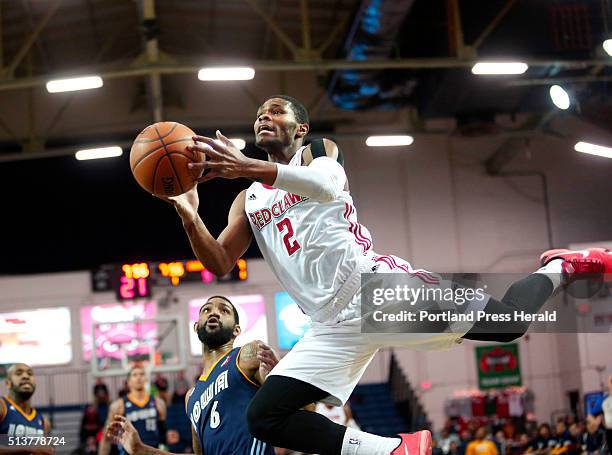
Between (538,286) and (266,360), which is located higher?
(538,286)

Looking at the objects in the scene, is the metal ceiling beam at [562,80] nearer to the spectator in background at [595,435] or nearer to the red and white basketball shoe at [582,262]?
the spectator in background at [595,435]

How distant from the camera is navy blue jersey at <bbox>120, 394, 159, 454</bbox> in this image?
35.5 ft

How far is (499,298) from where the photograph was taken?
4.61 meters

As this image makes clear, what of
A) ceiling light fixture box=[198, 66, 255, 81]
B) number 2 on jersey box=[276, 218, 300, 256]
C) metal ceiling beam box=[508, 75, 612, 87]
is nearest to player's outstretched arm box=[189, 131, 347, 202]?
number 2 on jersey box=[276, 218, 300, 256]

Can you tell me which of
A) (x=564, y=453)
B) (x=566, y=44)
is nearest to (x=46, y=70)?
(x=566, y=44)

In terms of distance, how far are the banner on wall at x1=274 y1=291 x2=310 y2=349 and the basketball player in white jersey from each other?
17.6 metres

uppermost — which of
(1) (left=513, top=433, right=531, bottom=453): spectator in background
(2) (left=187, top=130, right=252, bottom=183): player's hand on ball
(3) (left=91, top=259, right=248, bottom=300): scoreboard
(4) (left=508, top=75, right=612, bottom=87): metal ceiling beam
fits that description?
(4) (left=508, top=75, right=612, bottom=87): metal ceiling beam

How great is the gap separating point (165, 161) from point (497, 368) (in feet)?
65.2

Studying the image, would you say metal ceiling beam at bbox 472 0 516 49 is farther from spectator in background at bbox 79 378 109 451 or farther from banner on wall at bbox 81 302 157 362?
spectator in background at bbox 79 378 109 451

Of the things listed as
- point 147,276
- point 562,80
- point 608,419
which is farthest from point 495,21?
point 147,276

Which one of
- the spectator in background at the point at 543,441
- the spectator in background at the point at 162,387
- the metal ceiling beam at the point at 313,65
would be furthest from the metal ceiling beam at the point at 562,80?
the spectator in background at the point at 162,387

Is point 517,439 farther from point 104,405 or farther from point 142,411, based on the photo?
point 142,411

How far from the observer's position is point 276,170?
3990 mm

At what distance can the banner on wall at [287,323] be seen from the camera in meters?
22.3
